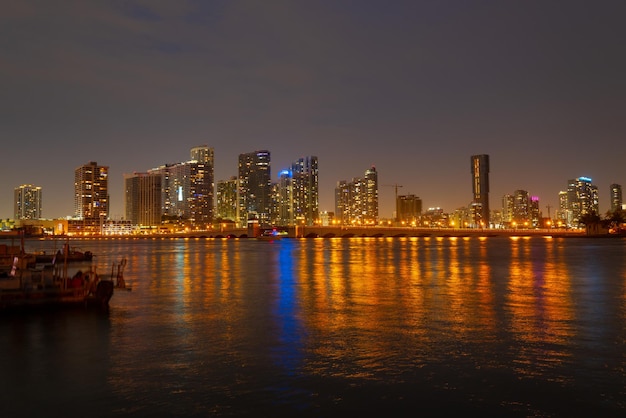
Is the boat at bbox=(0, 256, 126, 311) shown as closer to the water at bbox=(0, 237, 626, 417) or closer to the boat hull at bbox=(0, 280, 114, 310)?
the boat hull at bbox=(0, 280, 114, 310)

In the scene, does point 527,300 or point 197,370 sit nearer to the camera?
point 197,370

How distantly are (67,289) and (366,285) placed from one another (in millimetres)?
21422

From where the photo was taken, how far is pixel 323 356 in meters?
18.5

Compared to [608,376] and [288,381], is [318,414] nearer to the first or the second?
[288,381]

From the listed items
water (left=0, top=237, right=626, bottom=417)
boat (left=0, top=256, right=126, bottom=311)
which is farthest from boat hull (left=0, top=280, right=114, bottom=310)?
water (left=0, top=237, right=626, bottom=417)

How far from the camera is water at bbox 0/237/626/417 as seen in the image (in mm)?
13781


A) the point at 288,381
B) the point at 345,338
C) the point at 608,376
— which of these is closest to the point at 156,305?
the point at 345,338

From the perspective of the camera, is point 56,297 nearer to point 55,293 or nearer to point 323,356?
point 55,293

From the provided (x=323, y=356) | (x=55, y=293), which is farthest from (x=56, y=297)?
(x=323, y=356)

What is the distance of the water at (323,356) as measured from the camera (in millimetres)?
13781

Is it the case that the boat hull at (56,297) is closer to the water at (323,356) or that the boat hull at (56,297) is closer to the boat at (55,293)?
the boat at (55,293)

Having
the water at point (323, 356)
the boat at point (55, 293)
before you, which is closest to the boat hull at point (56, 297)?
the boat at point (55, 293)

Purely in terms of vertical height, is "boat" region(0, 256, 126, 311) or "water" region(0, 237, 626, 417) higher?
"boat" region(0, 256, 126, 311)

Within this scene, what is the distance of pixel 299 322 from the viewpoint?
2530 cm
